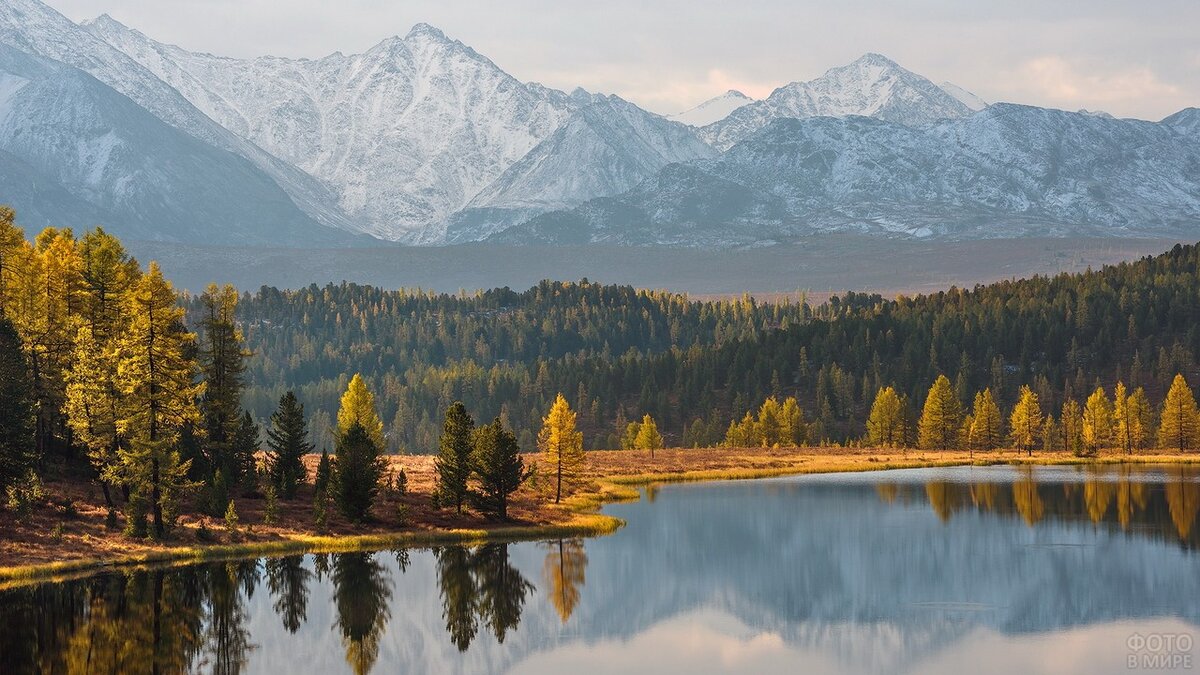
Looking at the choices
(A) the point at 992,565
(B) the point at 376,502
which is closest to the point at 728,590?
(A) the point at 992,565

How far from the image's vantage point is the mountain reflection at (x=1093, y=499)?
113062mm

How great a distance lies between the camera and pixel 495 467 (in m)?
108

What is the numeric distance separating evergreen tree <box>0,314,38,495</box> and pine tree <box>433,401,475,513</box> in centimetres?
2818

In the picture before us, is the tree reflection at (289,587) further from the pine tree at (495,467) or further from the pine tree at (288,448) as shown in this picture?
the pine tree at (288,448)

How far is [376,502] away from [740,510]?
32583 mm

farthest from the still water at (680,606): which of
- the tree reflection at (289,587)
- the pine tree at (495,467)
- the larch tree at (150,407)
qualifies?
the larch tree at (150,407)

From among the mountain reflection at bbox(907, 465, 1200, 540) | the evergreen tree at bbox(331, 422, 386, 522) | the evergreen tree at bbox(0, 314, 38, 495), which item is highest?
the evergreen tree at bbox(0, 314, 38, 495)

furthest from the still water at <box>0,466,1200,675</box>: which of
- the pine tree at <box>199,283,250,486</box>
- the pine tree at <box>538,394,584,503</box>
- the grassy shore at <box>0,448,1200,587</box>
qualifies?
the pine tree at <box>199,283,250,486</box>

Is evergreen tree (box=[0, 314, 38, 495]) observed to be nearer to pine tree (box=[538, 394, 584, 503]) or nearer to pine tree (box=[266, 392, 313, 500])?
pine tree (box=[266, 392, 313, 500])

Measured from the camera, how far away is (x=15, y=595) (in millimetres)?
76500

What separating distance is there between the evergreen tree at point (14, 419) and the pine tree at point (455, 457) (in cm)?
2818

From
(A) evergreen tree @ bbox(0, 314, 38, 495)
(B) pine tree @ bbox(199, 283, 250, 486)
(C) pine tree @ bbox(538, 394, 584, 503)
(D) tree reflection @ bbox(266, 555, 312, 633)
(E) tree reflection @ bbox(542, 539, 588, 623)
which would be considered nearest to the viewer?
(D) tree reflection @ bbox(266, 555, 312, 633)

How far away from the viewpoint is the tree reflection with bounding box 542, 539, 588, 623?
82500 millimetres

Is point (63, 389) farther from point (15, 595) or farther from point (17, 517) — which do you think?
point (15, 595)
